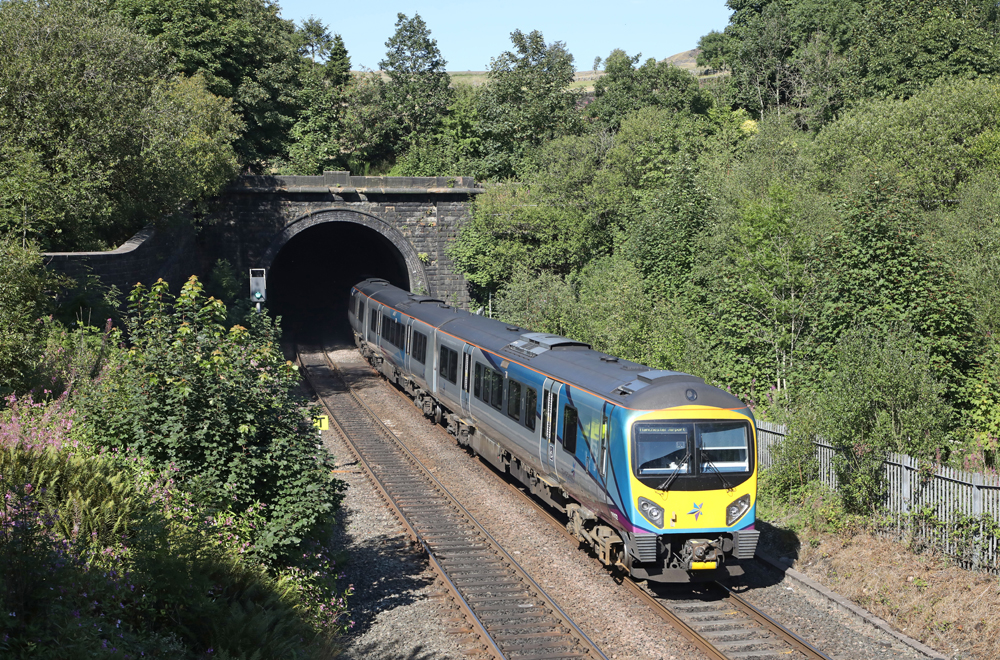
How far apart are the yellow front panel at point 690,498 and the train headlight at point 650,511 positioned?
0.05 meters

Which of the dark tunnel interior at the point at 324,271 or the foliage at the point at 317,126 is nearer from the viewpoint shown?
the foliage at the point at 317,126

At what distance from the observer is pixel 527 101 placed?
131 feet

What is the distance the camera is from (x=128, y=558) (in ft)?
24.4

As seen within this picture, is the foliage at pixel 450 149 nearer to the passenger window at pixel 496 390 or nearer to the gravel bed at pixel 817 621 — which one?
the passenger window at pixel 496 390

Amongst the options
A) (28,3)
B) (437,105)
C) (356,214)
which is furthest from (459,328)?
(437,105)

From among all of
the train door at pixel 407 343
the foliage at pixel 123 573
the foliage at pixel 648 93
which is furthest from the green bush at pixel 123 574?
the foliage at pixel 648 93

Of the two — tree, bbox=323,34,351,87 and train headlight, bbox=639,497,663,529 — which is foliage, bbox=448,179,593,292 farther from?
train headlight, bbox=639,497,663,529

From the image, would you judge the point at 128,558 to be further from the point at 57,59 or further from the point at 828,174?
the point at 828,174

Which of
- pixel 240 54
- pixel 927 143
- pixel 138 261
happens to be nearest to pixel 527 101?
pixel 240 54

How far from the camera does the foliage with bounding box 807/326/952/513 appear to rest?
12.6 metres

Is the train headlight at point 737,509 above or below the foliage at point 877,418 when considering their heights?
below

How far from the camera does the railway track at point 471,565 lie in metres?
9.57

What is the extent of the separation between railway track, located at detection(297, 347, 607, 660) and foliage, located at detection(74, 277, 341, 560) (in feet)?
8.19

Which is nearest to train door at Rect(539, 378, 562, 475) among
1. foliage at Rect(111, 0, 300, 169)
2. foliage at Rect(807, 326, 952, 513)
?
foliage at Rect(807, 326, 952, 513)
